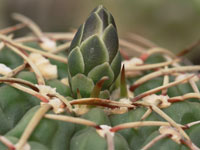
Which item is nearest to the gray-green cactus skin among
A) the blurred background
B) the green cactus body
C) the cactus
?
the cactus

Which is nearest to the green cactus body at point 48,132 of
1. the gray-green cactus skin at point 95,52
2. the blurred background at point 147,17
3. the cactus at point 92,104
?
the cactus at point 92,104

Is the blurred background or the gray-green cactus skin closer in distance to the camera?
the gray-green cactus skin

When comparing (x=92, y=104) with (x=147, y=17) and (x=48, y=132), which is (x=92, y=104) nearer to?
(x=48, y=132)

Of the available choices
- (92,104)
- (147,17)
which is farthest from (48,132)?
(147,17)

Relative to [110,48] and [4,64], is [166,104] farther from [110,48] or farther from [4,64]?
[4,64]

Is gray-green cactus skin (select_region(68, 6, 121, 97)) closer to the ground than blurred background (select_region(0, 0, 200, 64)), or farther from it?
farther from it

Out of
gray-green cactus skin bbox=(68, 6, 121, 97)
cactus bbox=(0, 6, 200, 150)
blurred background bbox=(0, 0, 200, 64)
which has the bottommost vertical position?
blurred background bbox=(0, 0, 200, 64)

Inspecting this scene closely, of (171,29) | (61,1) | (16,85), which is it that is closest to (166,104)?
(16,85)

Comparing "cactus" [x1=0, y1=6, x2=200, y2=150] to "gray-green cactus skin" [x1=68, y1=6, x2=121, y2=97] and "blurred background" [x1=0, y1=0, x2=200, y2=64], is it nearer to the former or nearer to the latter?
"gray-green cactus skin" [x1=68, y1=6, x2=121, y2=97]
